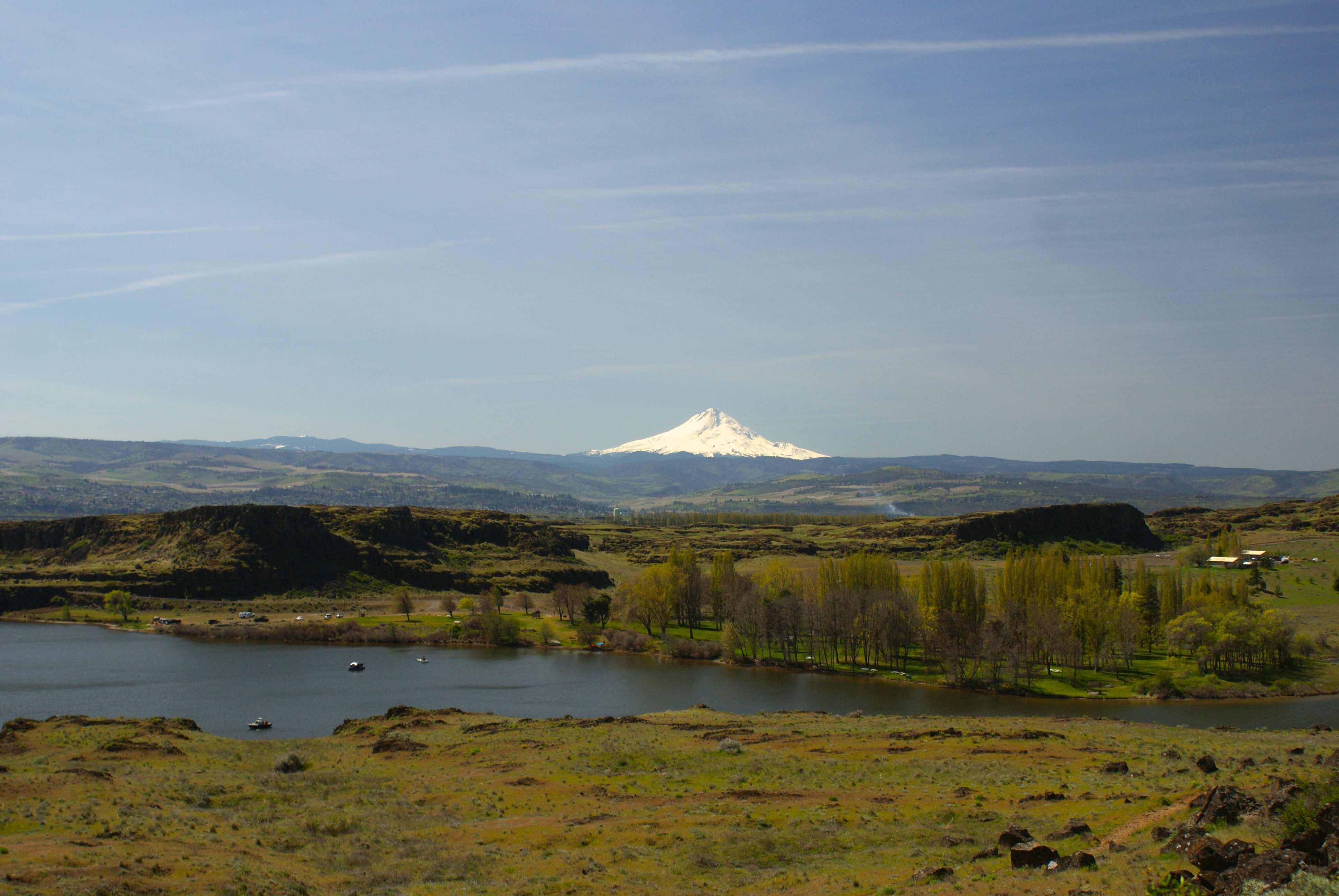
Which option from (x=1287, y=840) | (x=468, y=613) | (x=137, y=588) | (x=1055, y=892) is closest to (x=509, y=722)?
(x=1055, y=892)

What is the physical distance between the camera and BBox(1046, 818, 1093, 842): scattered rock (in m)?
22.2

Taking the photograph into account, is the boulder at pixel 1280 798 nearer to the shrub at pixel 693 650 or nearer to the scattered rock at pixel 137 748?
the scattered rock at pixel 137 748

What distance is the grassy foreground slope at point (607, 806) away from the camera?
2156cm

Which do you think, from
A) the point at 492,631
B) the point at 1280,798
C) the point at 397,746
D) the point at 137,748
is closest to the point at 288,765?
the point at 397,746

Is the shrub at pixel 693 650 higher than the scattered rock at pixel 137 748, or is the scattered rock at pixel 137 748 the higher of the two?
the scattered rock at pixel 137 748

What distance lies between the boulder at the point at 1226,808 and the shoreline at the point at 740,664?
5741 centimetres

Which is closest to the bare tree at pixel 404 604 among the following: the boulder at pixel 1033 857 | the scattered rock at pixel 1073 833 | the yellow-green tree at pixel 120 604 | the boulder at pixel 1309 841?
the yellow-green tree at pixel 120 604

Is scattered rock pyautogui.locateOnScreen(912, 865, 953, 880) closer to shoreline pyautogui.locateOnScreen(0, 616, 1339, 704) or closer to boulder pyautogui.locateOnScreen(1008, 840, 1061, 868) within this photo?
boulder pyautogui.locateOnScreen(1008, 840, 1061, 868)

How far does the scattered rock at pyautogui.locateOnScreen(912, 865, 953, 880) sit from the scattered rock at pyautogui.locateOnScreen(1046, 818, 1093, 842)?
370 cm

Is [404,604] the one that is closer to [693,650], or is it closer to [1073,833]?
[693,650]

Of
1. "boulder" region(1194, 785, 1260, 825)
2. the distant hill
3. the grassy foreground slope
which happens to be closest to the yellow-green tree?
the distant hill

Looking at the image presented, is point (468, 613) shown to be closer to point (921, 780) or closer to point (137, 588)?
point (137, 588)

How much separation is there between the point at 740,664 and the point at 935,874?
73.3 metres

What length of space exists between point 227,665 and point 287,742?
152ft
